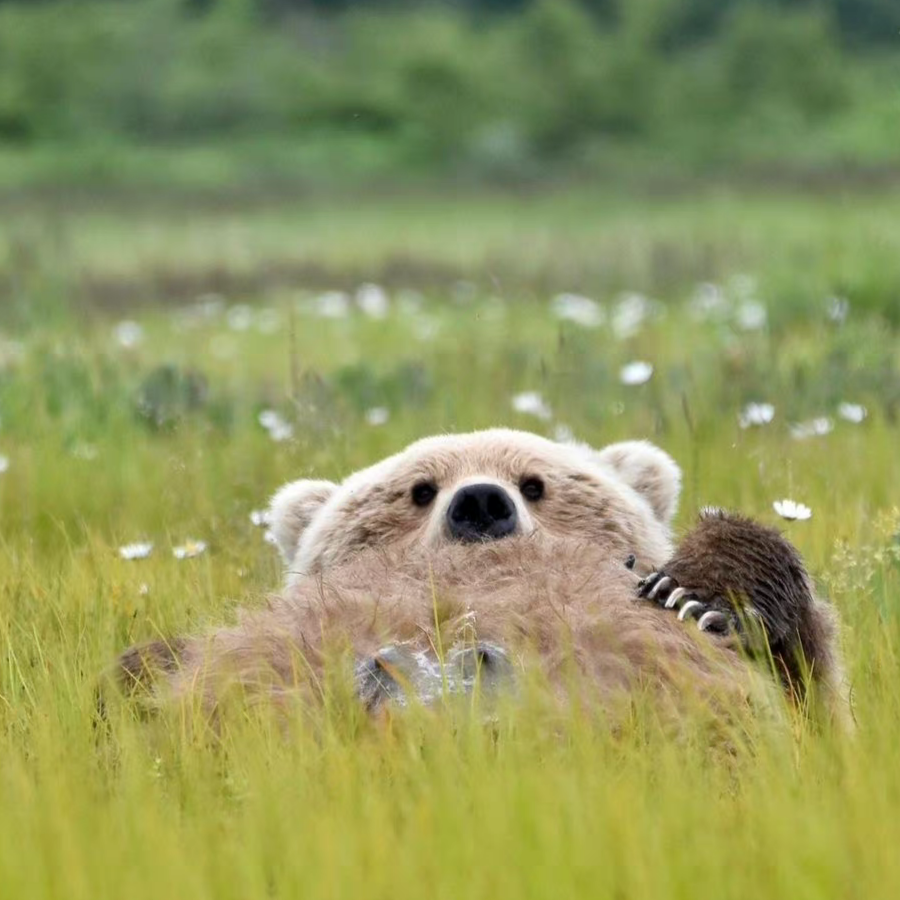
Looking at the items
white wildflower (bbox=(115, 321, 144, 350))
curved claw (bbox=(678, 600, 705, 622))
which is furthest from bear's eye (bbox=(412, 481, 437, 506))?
white wildflower (bbox=(115, 321, 144, 350))

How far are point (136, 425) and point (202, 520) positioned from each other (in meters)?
1.66

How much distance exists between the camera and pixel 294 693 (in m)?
2.98

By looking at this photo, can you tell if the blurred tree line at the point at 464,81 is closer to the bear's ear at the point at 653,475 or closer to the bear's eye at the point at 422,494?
the bear's ear at the point at 653,475

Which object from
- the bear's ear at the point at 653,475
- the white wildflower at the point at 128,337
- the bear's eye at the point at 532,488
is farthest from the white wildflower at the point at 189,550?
the white wildflower at the point at 128,337

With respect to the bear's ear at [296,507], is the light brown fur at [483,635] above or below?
below

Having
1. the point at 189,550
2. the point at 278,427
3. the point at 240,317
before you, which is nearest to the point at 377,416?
the point at 278,427

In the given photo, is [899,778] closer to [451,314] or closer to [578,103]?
[451,314]

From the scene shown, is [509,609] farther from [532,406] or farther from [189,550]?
[532,406]

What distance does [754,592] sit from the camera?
3.49 m

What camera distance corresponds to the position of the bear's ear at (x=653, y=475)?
15.3ft

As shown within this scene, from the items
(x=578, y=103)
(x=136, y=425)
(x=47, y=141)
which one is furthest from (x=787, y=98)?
(x=136, y=425)

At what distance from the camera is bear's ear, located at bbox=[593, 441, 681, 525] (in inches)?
183

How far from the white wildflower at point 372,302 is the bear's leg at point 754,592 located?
9417 millimetres

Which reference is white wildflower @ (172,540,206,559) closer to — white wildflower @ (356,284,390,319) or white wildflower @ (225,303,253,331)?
white wildflower @ (225,303,253,331)
